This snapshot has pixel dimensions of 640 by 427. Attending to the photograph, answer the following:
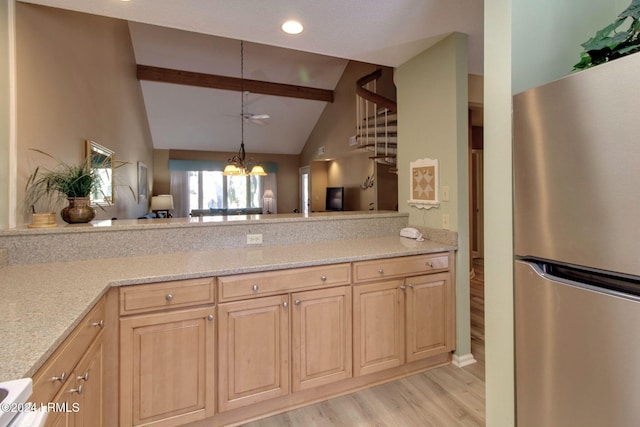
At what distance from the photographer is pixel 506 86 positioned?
1185 mm

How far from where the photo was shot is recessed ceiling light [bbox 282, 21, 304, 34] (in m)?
2.13

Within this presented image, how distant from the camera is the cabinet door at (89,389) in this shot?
111 cm

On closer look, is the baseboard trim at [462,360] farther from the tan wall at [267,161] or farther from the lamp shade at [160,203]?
the tan wall at [267,161]

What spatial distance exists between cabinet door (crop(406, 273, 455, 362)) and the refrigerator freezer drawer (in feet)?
3.46

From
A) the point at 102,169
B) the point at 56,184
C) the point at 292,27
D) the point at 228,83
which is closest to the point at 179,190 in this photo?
the point at 228,83

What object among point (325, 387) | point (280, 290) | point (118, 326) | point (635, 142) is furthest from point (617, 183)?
point (118, 326)

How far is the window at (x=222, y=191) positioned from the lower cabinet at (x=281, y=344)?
25.4 ft

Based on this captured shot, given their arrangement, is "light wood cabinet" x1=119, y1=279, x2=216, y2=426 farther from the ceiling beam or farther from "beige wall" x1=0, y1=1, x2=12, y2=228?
the ceiling beam

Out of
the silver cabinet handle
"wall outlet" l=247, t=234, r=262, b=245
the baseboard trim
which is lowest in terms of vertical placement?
the baseboard trim

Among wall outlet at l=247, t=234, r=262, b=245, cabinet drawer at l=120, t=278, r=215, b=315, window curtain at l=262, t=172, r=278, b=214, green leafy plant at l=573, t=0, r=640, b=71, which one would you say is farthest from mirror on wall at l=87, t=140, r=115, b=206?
window curtain at l=262, t=172, r=278, b=214

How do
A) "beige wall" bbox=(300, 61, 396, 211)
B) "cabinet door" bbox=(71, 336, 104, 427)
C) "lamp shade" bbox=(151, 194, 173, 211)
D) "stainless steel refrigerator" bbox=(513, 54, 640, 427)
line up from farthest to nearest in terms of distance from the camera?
"lamp shade" bbox=(151, 194, 173, 211) < "beige wall" bbox=(300, 61, 396, 211) < "cabinet door" bbox=(71, 336, 104, 427) < "stainless steel refrigerator" bbox=(513, 54, 640, 427)

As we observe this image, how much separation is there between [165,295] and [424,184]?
2.04m

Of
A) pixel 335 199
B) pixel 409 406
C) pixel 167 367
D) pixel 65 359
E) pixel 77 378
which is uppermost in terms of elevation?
pixel 335 199

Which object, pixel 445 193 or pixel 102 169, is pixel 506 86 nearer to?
pixel 445 193
